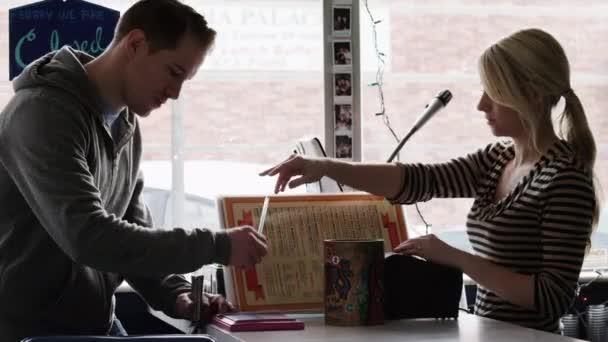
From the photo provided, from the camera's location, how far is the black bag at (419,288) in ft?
6.98

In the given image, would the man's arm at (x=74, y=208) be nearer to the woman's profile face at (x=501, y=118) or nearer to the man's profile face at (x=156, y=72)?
the man's profile face at (x=156, y=72)

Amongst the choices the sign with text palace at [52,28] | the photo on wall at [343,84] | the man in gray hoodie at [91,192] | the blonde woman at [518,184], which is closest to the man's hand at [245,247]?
the man in gray hoodie at [91,192]

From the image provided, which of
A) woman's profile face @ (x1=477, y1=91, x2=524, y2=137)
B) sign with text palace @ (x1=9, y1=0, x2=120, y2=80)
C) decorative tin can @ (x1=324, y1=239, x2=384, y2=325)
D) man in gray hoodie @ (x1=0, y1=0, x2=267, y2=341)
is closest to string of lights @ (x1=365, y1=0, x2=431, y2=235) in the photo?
sign with text palace @ (x1=9, y1=0, x2=120, y2=80)

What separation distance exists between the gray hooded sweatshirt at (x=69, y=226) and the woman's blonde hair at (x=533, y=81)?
2.42ft

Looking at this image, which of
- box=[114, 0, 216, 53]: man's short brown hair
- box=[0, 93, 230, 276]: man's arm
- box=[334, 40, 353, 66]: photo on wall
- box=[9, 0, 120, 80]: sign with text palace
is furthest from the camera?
box=[334, 40, 353, 66]: photo on wall

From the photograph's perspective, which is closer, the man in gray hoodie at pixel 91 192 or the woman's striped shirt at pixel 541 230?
the man in gray hoodie at pixel 91 192

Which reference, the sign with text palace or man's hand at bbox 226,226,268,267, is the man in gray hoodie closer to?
man's hand at bbox 226,226,268,267

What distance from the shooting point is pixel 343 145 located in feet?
12.7

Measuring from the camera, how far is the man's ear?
2230 millimetres

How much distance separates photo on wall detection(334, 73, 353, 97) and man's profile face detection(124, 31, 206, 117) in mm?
1628

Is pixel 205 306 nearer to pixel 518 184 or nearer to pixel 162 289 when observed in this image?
pixel 162 289

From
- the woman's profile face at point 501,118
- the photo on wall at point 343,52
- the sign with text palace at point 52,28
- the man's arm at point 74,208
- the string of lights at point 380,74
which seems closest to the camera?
the man's arm at point 74,208

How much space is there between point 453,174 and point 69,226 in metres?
0.98

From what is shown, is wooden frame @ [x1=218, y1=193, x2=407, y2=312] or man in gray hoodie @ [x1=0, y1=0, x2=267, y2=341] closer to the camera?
man in gray hoodie @ [x1=0, y1=0, x2=267, y2=341]
